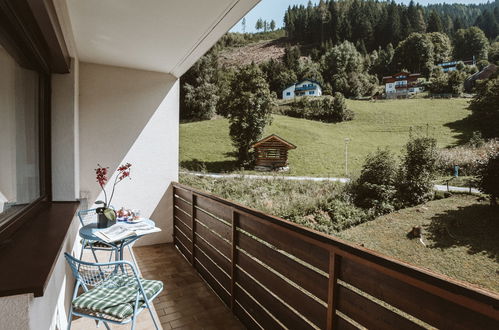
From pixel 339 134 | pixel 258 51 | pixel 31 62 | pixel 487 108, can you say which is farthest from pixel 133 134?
pixel 258 51

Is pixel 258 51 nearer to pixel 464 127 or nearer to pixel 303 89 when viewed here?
pixel 303 89

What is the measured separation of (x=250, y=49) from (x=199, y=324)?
65.1 meters

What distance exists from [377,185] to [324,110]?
70.5ft

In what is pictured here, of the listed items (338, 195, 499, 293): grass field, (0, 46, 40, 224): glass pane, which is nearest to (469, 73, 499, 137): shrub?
(338, 195, 499, 293): grass field

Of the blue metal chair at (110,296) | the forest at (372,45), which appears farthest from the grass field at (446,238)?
the forest at (372,45)

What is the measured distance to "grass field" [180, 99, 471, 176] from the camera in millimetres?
19281

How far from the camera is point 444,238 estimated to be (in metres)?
9.99

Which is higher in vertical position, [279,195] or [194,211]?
[194,211]

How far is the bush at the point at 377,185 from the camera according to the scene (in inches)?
445

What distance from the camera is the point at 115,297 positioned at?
5.75 ft

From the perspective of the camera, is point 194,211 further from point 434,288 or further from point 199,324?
point 434,288

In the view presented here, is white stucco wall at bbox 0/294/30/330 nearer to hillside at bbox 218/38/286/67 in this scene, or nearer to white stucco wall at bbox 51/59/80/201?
white stucco wall at bbox 51/59/80/201

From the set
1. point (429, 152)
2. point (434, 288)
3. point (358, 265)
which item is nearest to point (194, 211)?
point (358, 265)

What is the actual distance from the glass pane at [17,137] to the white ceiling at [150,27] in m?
0.66
